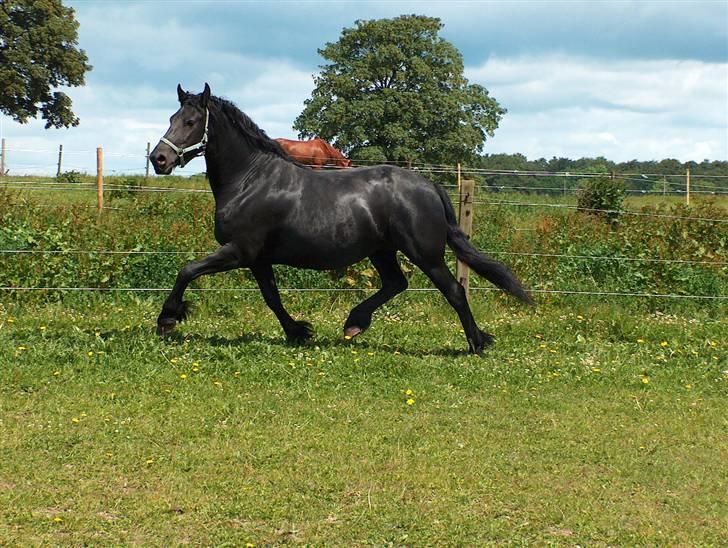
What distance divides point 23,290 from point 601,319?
7.24 meters

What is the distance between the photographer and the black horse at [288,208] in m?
7.52

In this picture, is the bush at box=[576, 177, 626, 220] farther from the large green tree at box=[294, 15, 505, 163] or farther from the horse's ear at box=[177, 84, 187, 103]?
the large green tree at box=[294, 15, 505, 163]

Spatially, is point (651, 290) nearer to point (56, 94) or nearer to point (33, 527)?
point (33, 527)

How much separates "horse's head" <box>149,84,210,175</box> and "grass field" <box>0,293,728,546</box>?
1722mm

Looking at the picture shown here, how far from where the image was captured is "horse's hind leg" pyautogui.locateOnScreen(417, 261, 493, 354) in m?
7.96

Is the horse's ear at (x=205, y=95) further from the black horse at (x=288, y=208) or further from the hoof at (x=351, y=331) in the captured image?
the hoof at (x=351, y=331)

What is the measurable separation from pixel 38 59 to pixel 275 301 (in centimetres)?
3659

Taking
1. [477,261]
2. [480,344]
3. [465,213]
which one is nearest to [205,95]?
[477,261]

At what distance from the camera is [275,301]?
8.10m

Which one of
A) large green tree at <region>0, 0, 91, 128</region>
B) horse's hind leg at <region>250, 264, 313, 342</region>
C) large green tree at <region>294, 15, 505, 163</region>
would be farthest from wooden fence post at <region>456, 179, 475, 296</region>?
large green tree at <region>0, 0, 91, 128</region>

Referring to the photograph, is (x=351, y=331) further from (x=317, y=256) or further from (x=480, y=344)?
(x=480, y=344)

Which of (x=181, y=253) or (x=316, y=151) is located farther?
(x=316, y=151)

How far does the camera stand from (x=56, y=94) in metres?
41.2

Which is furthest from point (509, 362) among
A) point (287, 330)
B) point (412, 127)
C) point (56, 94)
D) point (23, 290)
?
point (56, 94)
